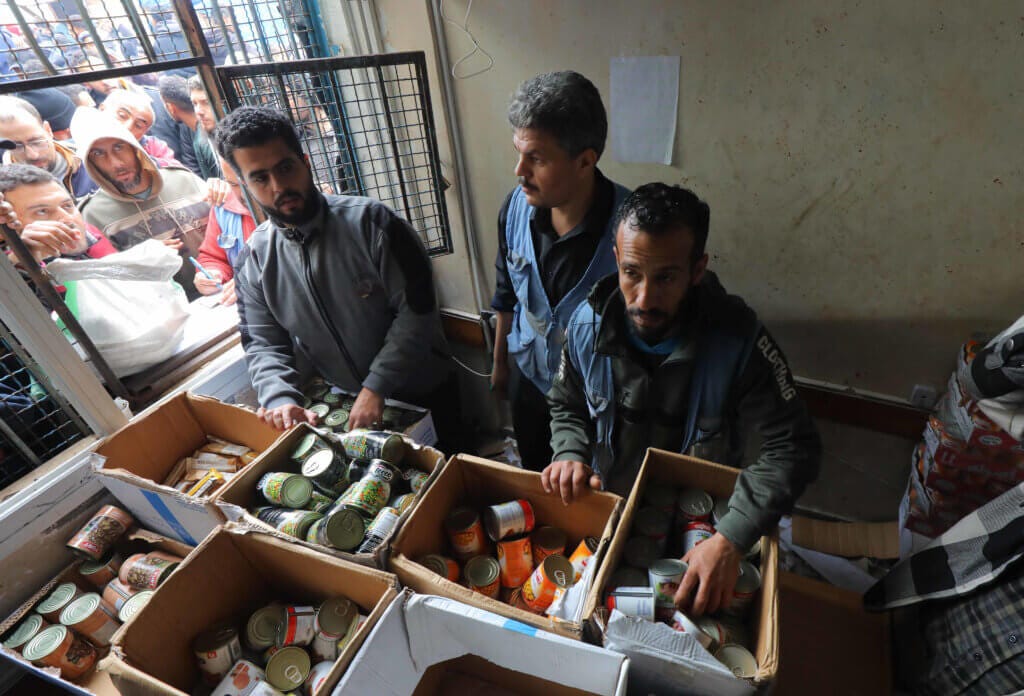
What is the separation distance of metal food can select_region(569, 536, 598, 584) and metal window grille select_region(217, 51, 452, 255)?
1.45 metres

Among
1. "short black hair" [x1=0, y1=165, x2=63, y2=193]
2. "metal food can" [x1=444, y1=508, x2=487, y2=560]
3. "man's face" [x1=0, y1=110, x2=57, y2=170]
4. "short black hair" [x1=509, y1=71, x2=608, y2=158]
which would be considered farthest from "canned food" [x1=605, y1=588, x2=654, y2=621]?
"man's face" [x1=0, y1=110, x2=57, y2=170]

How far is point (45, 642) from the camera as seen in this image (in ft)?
4.32

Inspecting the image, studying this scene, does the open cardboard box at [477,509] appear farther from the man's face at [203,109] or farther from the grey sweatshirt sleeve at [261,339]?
the man's face at [203,109]

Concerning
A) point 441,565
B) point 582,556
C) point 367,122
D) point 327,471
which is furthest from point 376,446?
point 367,122

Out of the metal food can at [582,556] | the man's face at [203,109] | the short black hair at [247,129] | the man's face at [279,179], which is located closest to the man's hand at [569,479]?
the metal food can at [582,556]

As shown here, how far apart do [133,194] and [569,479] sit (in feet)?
7.05

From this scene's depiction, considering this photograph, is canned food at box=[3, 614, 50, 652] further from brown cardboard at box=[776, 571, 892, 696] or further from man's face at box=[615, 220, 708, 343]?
brown cardboard at box=[776, 571, 892, 696]

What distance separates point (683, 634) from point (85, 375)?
1.88 m

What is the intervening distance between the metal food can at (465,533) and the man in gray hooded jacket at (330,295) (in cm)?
60

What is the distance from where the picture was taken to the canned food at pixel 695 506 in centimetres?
113

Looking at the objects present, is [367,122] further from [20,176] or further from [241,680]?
[241,680]

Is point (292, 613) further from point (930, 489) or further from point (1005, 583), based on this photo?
point (930, 489)

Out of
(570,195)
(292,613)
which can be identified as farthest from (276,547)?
(570,195)

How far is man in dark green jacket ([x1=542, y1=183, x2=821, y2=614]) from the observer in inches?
39.9
